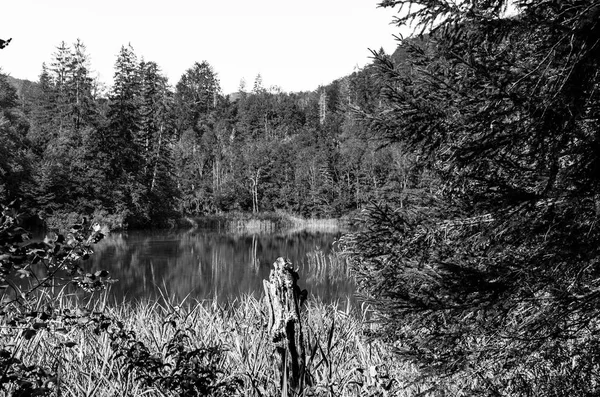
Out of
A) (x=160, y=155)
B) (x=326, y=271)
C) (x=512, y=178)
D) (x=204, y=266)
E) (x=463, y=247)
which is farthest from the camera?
(x=160, y=155)

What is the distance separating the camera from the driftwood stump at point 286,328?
6.82 ft

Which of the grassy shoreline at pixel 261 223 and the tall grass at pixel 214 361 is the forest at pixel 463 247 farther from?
the grassy shoreline at pixel 261 223

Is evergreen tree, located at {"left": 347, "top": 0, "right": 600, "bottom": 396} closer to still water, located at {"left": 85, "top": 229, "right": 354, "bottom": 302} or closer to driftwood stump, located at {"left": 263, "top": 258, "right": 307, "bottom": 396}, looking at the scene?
driftwood stump, located at {"left": 263, "top": 258, "right": 307, "bottom": 396}

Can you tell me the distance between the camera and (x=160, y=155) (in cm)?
2862

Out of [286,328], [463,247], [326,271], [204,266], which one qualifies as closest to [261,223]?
[204,266]

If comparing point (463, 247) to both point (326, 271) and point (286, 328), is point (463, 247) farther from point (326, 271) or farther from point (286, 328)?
point (326, 271)

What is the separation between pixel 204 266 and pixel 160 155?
1678cm

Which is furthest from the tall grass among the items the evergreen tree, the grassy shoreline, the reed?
the grassy shoreline

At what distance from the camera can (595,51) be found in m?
1.75

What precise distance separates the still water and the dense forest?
8.39ft

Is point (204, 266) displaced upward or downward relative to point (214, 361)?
downward

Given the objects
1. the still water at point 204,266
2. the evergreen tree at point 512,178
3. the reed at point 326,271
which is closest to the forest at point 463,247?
the evergreen tree at point 512,178

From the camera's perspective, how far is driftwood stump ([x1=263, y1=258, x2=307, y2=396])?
208 centimetres

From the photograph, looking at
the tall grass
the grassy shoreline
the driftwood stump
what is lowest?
the grassy shoreline
